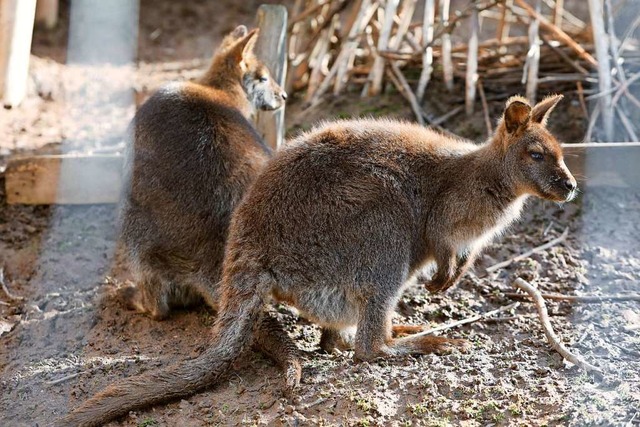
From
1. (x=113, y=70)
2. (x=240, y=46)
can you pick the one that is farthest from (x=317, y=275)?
(x=113, y=70)

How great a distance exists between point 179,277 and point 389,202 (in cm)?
172

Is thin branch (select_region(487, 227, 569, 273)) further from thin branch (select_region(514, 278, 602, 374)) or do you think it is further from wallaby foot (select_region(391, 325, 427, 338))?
wallaby foot (select_region(391, 325, 427, 338))

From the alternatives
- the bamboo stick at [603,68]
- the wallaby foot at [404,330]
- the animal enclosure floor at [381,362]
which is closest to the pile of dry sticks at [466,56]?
the bamboo stick at [603,68]

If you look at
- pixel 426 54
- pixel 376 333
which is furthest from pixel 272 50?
pixel 376 333

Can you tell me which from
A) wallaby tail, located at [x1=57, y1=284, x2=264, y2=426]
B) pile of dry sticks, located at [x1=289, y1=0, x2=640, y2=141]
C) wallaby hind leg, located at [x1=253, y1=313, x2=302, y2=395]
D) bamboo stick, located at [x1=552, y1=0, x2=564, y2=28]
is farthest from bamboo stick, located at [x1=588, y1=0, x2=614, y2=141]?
wallaby tail, located at [x1=57, y1=284, x2=264, y2=426]

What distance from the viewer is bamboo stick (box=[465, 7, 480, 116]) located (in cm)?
816

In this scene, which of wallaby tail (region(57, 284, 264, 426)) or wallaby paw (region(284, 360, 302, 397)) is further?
wallaby paw (region(284, 360, 302, 397))

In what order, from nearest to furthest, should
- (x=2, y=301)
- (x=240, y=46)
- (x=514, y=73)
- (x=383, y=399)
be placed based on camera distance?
1. (x=383, y=399)
2. (x=2, y=301)
3. (x=240, y=46)
4. (x=514, y=73)

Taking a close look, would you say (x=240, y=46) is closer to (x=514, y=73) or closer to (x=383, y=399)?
(x=514, y=73)

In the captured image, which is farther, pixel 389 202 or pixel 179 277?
pixel 179 277

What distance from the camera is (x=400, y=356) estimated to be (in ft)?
17.7

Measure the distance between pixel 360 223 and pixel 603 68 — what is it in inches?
134

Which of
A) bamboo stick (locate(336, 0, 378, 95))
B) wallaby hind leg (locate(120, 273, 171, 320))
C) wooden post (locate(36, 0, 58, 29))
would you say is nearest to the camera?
wallaby hind leg (locate(120, 273, 171, 320))

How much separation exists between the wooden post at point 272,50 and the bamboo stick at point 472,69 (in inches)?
66.1
